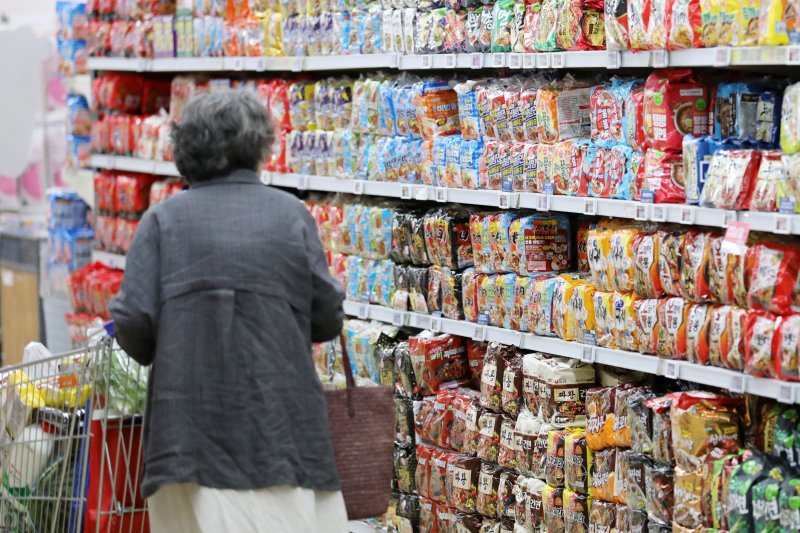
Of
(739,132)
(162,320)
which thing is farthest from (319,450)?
(739,132)

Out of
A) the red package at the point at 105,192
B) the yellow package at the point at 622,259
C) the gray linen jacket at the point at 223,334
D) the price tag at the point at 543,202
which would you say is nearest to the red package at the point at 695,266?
the yellow package at the point at 622,259

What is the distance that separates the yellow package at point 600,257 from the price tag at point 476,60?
86 cm

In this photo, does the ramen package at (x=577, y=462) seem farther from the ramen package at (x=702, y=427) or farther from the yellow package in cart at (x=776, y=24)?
the yellow package in cart at (x=776, y=24)

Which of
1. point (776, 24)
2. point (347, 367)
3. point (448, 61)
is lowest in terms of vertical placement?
point (347, 367)

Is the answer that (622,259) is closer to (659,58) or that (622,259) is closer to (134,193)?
(659,58)

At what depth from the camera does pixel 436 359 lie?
207 inches

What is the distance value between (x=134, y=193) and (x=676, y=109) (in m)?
4.21

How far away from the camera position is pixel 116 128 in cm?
761

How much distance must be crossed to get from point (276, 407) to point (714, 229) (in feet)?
4.93

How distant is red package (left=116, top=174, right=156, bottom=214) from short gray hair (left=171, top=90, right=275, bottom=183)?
13.5 feet

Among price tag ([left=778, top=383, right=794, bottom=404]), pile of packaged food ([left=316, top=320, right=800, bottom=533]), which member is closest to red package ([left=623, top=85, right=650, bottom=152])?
pile of packaged food ([left=316, top=320, right=800, bottom=533])

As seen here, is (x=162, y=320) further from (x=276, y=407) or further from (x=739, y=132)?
(x=739, y=132)

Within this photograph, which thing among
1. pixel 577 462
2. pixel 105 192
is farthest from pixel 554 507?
pixel 105 192

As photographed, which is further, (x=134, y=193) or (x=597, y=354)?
(x=134, y=193)
